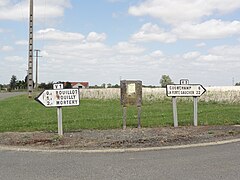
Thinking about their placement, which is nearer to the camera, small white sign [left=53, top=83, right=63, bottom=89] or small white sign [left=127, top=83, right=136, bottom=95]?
small white sign [left=53, top=83, right=63, bottom=89]

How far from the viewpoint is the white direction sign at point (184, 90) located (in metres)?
11.7

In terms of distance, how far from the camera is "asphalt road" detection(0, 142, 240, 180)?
5930 millimetres

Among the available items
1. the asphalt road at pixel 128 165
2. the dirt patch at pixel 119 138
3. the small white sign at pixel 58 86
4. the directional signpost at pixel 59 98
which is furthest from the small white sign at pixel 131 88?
the asphalt road at pixel 128 165

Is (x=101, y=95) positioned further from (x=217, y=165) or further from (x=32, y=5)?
(x=217, y=165)

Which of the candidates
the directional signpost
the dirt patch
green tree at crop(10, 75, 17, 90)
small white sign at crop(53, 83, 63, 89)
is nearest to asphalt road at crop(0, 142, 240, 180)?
the dirt patch

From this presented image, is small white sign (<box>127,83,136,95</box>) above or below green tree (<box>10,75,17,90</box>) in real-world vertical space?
below

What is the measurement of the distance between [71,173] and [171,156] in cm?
229

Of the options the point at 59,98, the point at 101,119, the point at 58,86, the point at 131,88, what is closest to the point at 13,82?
the point at 101,119

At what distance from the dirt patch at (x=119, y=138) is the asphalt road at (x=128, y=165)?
2.71ft

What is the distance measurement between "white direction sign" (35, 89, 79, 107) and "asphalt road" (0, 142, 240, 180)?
2215mm

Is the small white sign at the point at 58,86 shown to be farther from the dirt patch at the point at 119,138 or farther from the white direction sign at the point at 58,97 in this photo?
the dirt patch at the point at 119,138

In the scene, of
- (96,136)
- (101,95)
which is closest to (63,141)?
(96,136)

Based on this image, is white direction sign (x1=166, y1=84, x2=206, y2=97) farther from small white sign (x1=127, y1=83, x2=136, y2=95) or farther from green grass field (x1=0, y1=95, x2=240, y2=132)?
green grass field (x1=0, y1=95, x2=240, y2=132)

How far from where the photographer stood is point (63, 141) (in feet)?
29.9
